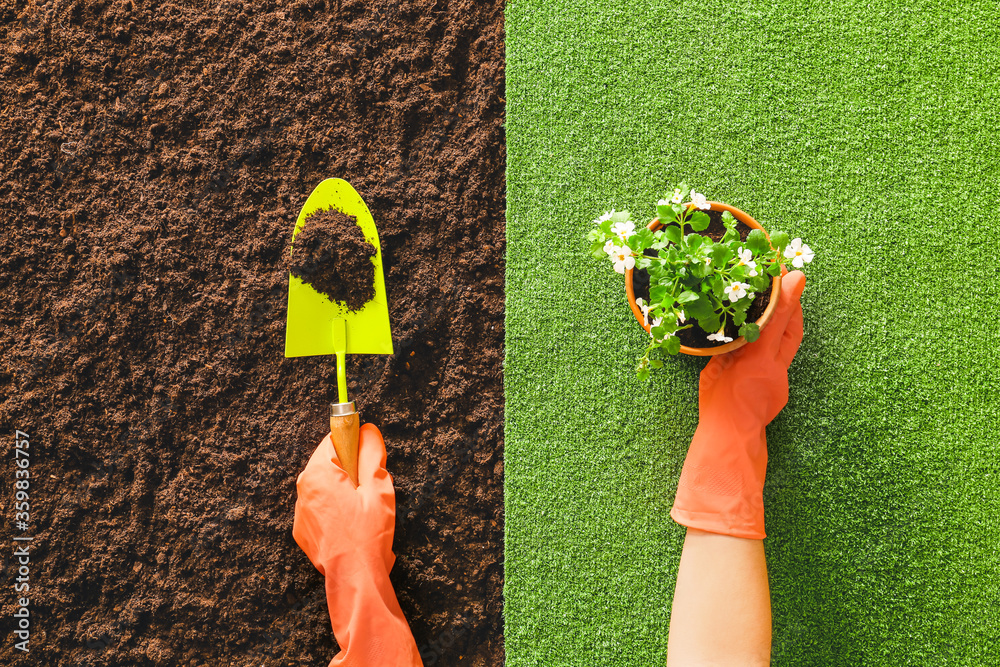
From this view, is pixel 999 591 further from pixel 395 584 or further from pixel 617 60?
pixel 617 60

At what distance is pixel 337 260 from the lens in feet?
4.05

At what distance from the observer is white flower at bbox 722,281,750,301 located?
0.87 metres

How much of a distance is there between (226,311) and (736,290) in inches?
40.7

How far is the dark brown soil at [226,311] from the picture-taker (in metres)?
1.23

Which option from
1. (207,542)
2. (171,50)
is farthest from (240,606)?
(171,50)

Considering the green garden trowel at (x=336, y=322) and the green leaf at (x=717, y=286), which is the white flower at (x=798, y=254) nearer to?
the green leaf at (x=717, y=286)

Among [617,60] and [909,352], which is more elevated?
[617,60]

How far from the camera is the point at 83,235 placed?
1.27 meters

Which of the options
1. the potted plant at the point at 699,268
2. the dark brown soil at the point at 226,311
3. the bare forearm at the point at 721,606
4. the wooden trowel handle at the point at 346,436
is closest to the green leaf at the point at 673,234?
the potted plant at the point at 699,268

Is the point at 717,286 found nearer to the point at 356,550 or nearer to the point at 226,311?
the point at 356,550

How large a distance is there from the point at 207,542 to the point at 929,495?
4.92 ft

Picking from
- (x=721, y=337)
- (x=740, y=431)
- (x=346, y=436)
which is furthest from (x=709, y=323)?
(x=346, y=436)

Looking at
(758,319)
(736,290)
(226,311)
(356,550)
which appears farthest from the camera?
(226,311)

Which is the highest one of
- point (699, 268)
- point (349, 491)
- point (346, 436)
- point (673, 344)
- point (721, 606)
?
point (699, 268)
